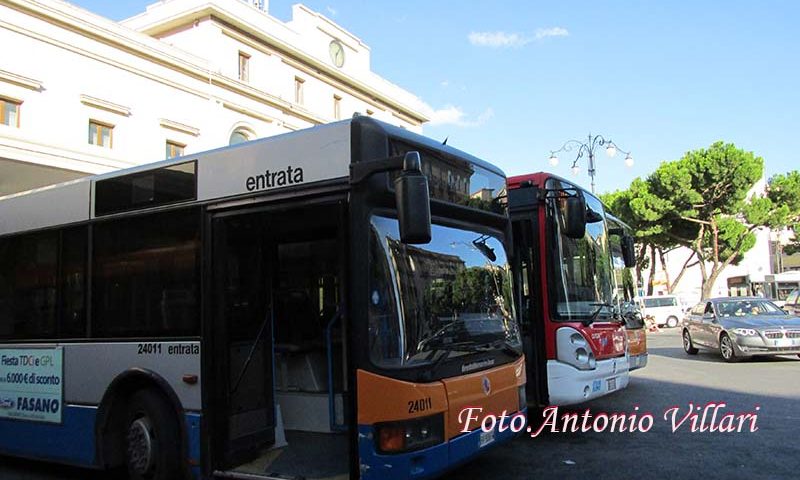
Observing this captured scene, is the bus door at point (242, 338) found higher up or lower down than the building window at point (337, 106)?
lower down

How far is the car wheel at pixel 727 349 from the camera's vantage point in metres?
14.2

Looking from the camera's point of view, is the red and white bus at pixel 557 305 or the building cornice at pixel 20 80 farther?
the building cornice at pixel 20 80

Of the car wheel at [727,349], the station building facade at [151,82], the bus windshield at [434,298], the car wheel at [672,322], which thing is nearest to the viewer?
the bus windshield at [434,298]

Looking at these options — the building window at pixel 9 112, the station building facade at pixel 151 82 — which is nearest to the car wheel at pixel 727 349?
the station building facade at pixel 151 82

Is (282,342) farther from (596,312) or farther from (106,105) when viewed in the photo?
(106,105)

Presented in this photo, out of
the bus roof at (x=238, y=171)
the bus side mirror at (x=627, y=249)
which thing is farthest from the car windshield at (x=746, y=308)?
the bus roof at (x=238, y=171)

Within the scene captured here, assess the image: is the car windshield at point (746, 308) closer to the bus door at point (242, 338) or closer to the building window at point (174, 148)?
the bus door at point (242, 338)

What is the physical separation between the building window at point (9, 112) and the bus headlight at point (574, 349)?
66.7 feet

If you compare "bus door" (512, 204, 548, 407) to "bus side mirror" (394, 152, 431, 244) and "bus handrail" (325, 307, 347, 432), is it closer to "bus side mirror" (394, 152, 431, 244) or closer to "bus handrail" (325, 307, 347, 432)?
"bus handrail" (325, 307, 347, 432)

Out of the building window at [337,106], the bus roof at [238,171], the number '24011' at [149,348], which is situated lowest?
the number '24011' at [149,348]

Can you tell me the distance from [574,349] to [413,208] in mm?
3945

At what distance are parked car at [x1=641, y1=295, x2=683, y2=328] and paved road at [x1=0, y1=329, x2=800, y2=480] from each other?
74.0 ft

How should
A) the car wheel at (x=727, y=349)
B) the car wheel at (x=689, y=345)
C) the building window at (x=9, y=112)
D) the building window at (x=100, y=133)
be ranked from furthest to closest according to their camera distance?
the building window at (x=100, y=133), the building window at (x=9, y=112), the car wheel at (x=689, y=345), the car wheel at (x=727, y=349)

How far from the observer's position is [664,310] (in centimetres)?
3192
